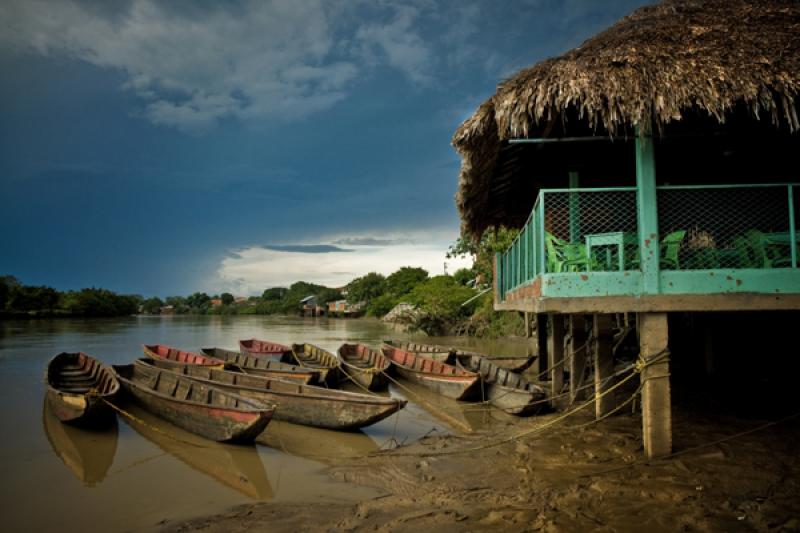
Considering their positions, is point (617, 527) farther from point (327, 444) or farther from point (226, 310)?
point (226, 310)

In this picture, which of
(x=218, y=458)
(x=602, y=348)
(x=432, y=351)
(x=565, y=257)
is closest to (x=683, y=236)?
(x=565, y=257)

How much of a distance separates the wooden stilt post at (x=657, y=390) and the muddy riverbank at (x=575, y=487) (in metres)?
0.21

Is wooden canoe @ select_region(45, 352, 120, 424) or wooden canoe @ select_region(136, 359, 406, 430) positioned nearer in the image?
wooden canoe @ select_region(136, 359, 406, 430)

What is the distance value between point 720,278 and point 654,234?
2.84 feet

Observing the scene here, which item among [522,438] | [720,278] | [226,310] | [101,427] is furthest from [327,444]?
[226,310]

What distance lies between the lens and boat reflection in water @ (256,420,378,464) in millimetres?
7398

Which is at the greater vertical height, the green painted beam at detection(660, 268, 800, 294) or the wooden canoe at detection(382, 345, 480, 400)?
the green painted beam at detection(660, 268, 800, 294)

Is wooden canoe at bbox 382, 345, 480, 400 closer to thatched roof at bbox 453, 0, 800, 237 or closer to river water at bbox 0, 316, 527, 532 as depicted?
river water at bbox 0, 316, 527, 532

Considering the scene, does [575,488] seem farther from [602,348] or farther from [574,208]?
[574,208]

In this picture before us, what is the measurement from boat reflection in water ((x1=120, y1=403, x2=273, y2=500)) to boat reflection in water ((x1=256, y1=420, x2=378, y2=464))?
52 cm

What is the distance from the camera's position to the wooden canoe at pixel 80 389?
330 inches

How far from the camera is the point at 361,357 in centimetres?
1506

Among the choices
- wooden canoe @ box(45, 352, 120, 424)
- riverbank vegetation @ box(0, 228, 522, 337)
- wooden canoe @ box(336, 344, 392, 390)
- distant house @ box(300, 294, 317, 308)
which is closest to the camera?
wooden canoe @ box(45, 352, 120, 424)

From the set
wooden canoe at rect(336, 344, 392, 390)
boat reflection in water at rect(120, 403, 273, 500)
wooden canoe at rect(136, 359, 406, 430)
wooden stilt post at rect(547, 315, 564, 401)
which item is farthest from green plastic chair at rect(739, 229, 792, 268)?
wooden canoe at rect(336, 344, 392, 390)
